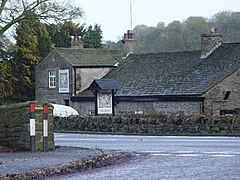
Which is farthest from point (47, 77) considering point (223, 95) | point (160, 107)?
point (223, 95)

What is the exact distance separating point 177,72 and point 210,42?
3.79 metres

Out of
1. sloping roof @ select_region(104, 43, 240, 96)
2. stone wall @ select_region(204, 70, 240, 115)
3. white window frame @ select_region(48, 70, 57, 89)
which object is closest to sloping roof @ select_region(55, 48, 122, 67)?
white window frame @ select_region(48, 70, 57, 89)

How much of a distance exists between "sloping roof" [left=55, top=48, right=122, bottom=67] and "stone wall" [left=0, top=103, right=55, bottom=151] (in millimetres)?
41675

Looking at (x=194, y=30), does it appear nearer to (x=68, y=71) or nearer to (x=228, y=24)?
(x=228, y=24)

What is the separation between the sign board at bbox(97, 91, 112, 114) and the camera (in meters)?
40.7

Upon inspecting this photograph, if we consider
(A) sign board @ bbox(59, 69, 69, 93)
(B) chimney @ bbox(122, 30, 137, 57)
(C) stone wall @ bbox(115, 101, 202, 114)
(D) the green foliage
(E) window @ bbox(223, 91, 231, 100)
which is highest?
(D) the green foliage

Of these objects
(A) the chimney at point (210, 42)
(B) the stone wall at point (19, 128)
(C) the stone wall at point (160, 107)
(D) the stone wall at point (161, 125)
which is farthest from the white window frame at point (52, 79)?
(B) the stone wall at point (19, 128)

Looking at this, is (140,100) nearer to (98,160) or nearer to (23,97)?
(23,97)

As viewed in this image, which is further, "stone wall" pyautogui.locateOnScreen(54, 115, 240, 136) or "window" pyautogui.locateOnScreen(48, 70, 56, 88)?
"window" pyautogui.locateOnScreen(48, 70, 56, 88)

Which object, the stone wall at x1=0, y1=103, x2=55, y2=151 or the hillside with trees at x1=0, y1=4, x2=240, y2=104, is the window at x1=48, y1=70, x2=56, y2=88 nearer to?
the hillside with trees at x1=0, y1=4, x2=240, y2=104

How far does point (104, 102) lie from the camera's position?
4100 centimetres

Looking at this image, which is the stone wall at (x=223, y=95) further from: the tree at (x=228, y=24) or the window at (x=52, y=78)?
the tree at (x=228, y=24)

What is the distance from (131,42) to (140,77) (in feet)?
27.2

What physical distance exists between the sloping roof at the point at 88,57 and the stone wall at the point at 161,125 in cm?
2188
